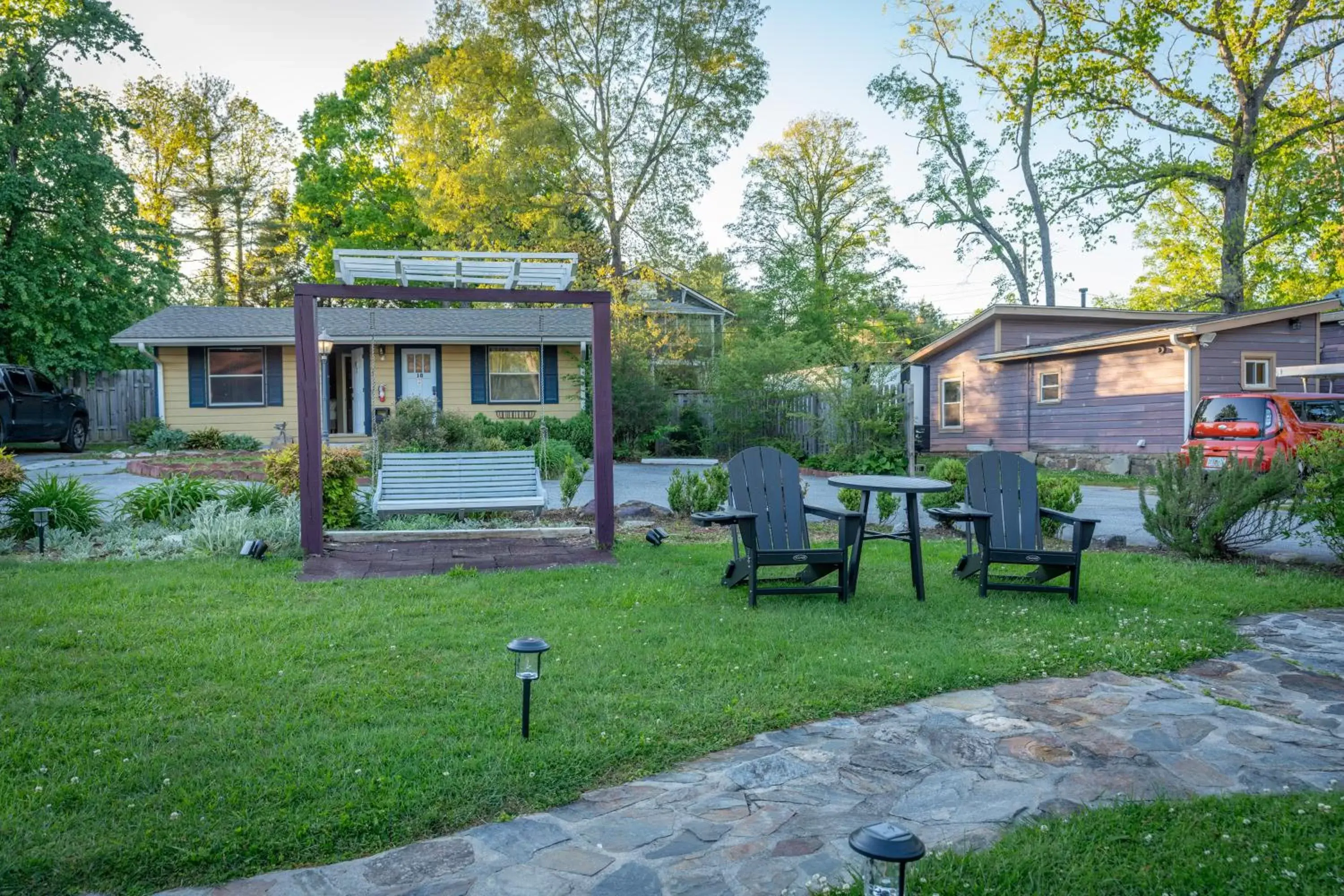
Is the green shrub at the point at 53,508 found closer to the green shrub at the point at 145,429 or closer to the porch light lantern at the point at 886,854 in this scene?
the porch light lantern at the point at 886,854

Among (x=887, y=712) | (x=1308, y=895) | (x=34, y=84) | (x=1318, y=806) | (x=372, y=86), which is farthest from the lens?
(x=372, y=86)

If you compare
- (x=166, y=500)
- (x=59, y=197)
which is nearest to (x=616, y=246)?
(x=59, y=197)

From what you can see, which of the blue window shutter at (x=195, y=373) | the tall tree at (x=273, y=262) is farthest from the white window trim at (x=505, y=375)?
the tall tree at (x=273, y=262)

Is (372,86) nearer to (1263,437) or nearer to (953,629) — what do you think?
(1263,437)

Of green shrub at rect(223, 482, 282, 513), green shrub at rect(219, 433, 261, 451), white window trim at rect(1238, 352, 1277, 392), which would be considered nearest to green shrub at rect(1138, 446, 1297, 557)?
green shrub at rect(223, 482, 282, 513)

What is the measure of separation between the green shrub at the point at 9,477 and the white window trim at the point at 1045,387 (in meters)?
17.1

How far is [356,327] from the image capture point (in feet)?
58.5

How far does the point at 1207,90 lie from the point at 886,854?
24318 mm

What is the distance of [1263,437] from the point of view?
37.6 ft

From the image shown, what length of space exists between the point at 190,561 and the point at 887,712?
5294mm

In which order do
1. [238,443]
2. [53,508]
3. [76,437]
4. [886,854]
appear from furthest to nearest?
[238,443] < [76,437] < [53,508] < [886,854]

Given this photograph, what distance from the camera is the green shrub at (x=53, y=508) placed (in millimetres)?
7184

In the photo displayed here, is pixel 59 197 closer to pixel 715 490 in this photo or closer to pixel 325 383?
pixel 325 383

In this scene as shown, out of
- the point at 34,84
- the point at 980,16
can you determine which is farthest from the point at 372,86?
the point at 980,16
